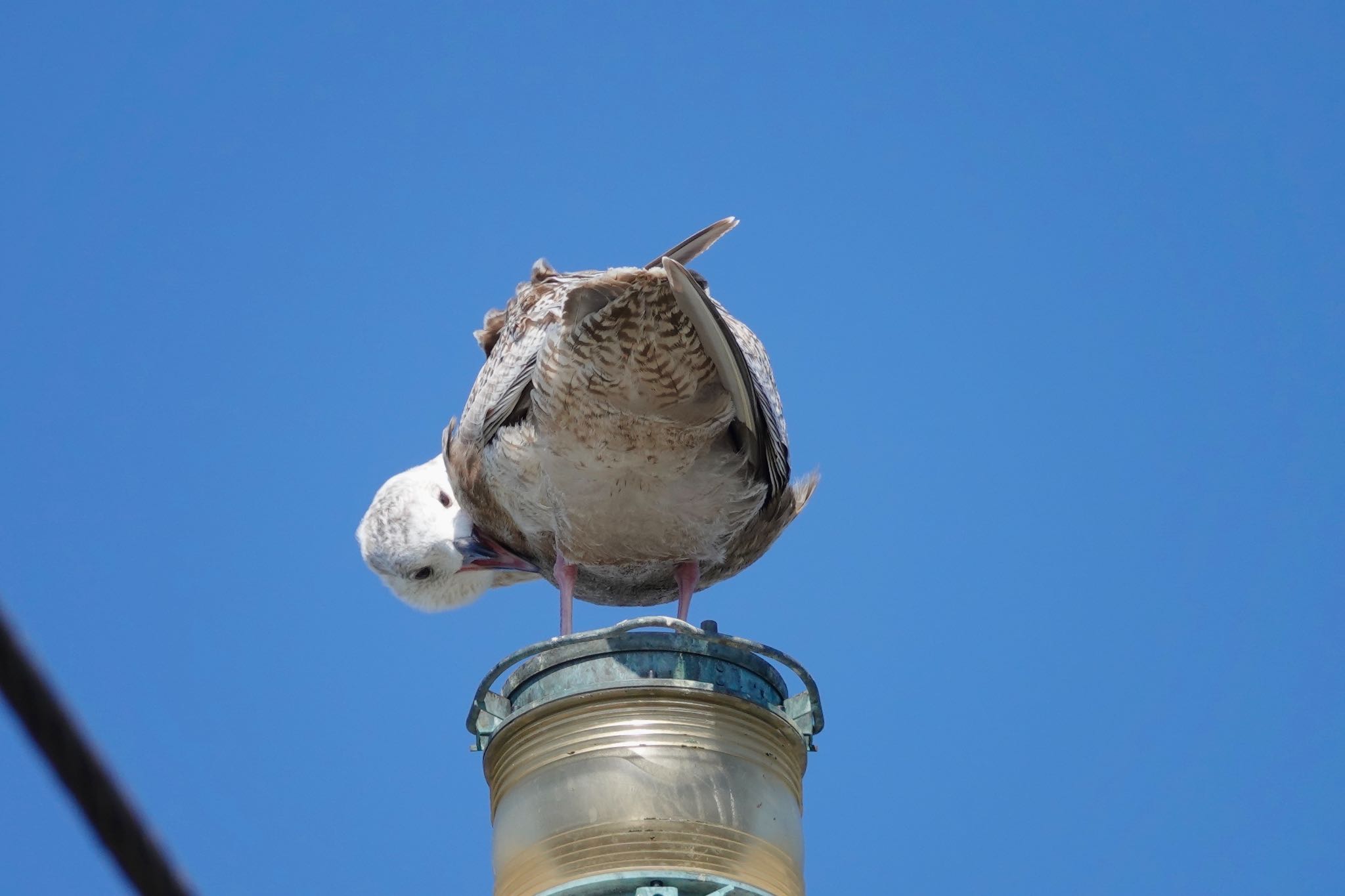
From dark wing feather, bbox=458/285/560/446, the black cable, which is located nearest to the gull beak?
dark wing feather, bbox=458/285/560/446

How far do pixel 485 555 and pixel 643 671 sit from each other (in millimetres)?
3601

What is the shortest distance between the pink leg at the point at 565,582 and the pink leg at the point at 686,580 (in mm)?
428

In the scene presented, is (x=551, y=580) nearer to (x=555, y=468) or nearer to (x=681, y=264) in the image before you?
(x=555, y=468)

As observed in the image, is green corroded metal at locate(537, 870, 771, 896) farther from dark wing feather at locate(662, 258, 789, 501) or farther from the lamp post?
dark wing feather at locate(662, 258, 789, 501)

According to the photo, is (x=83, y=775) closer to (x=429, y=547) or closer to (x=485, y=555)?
(x=485, y=555)

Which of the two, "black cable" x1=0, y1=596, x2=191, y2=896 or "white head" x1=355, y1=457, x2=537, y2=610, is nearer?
"black cable" x1=0, y1=596, x2=191, y2=896

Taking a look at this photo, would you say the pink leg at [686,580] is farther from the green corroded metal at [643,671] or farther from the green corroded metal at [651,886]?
the green corroded metal at [651,886]

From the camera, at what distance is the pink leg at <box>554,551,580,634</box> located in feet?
20.8

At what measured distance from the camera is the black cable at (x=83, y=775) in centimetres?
106

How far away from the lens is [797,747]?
158 inches

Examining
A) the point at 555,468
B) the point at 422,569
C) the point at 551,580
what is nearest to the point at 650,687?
the point at 555,468

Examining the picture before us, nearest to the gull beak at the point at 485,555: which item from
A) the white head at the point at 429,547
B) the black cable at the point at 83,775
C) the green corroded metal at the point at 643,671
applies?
the white head at the point at 429,547

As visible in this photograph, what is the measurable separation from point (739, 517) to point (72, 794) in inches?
201

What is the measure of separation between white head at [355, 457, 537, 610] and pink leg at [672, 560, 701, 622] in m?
1.15
